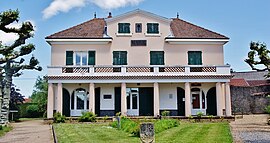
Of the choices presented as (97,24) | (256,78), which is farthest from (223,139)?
(256,78)

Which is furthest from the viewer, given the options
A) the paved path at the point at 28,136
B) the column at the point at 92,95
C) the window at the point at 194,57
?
the window at the point at 194,57

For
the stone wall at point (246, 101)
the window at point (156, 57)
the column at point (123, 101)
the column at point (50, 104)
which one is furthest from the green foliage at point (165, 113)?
the stone wall at point (246, 101)

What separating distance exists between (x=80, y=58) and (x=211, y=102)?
483 inches

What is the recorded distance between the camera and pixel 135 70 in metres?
29.6

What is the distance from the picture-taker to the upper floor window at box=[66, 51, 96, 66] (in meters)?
31.2

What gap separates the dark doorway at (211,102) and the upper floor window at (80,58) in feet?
35.2

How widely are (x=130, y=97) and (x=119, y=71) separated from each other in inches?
107

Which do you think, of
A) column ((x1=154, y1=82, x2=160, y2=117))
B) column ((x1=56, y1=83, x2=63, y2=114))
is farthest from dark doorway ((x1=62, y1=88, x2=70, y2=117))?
column ((x1=154, y1=82, x2=160, y2=117))

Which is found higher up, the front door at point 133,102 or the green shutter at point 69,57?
the green shutter at point 69,57

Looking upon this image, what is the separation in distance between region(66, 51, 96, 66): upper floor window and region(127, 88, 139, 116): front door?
433 centimetres

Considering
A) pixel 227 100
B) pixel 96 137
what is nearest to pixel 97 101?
pixel 227 100

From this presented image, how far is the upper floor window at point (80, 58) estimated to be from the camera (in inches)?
1228

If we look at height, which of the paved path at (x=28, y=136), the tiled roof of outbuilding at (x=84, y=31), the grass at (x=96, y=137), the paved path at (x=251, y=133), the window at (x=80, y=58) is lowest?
the paved path at (x=28, y=136)

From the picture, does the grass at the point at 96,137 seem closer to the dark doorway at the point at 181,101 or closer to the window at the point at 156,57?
the dark doorway at the point at 181,101
